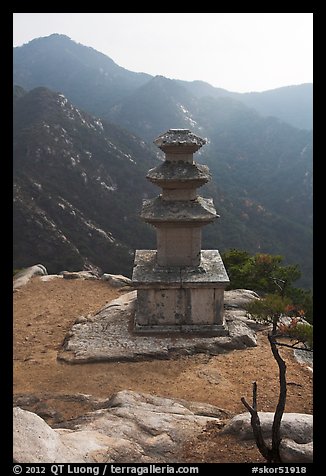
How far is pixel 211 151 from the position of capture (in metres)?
69.8

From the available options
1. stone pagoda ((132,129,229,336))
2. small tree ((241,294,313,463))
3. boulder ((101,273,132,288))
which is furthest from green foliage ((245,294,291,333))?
boulder ((101,273,132,288))

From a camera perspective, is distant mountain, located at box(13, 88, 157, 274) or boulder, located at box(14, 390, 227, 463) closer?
boulder, located at box(14, 390, 227, 463)

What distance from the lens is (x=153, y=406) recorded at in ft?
25.5

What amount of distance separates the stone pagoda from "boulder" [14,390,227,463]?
366 centimetres

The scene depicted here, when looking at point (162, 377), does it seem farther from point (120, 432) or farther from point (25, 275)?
point (25, 275)

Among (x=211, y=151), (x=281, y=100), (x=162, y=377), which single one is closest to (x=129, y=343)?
(x=162, y=377)

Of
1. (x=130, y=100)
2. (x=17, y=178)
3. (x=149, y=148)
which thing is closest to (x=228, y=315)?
(x=17, y=178)

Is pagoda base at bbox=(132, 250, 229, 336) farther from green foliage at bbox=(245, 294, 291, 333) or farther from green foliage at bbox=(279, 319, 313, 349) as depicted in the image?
green foliage at bbox=(279, 319, 313, 349)

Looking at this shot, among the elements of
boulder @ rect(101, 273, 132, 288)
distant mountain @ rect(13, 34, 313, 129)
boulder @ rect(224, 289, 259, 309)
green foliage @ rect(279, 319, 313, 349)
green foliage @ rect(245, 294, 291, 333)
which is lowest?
boulder @ rect(224, 289, 259, 309)

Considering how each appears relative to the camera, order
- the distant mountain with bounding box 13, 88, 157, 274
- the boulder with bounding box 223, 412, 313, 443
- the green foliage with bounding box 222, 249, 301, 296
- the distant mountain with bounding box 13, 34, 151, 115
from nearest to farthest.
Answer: the boulder with bounding box 223, 412, 313, 443, the green foliage with bounding box 222, 249, 301, 296, the distant mountain with bounding box 13, 88, 157, 274, the distant mountain with bounding box 13, 34, 151, 115

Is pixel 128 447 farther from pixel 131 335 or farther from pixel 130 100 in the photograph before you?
pixel 130 100

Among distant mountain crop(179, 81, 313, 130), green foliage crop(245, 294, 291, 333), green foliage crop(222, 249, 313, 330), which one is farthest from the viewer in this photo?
distant mountain crop(179, 81, 313, 130)

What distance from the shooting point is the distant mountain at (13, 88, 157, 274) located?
3659 centimetres
